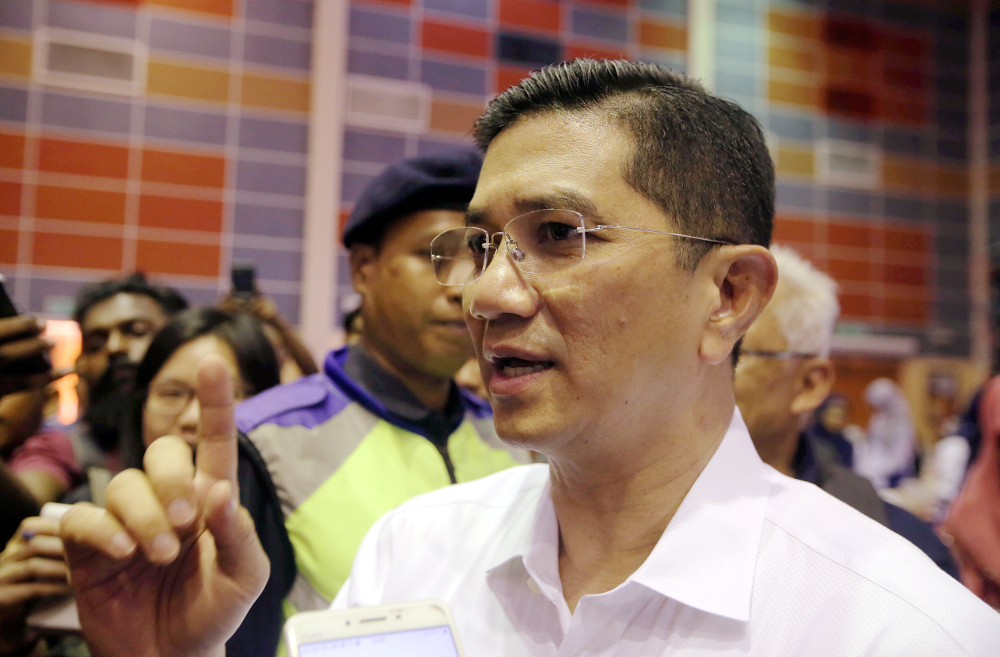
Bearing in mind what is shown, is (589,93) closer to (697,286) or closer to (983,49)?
(697,286)

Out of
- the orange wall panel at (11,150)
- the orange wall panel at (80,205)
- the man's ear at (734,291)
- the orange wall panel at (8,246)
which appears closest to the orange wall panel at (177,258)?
the orange wall panel at (80,205)

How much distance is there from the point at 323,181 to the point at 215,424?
7.55 m

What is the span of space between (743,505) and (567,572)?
31 cm

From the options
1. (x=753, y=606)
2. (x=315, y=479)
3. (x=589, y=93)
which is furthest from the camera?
(x=315, y=479)

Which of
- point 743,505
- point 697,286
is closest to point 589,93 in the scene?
point 697,286

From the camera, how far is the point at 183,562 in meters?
1.06

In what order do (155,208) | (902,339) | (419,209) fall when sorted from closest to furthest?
(419,209), (155,208), (902,339)

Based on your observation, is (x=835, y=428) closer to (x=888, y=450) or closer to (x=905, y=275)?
(x=888, y=450)

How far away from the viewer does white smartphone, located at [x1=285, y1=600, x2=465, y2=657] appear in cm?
98

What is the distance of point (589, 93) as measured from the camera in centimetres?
127

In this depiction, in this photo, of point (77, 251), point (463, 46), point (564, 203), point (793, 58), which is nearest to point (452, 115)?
point (463, 46)

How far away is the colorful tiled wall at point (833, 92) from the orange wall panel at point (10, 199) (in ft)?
13.0

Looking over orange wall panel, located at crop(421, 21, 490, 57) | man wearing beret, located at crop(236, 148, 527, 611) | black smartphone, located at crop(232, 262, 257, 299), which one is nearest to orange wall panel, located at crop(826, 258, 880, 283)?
orange wall panel, located at crop(421, 21, 490, 57)

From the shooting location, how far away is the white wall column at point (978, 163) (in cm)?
1132
